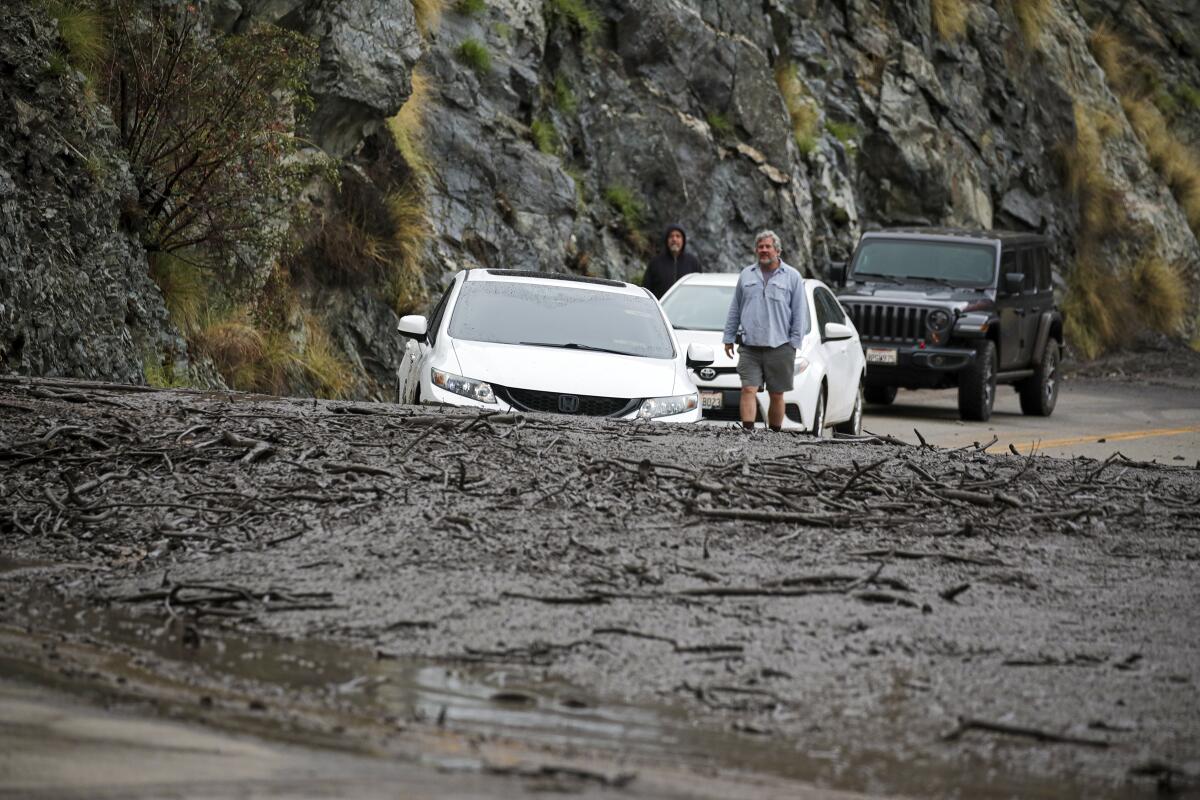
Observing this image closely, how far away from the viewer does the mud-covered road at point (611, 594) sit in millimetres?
5055

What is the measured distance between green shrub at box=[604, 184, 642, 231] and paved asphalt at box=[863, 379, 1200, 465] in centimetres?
457

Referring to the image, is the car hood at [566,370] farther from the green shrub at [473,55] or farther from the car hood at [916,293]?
the green shrub at [473,55]

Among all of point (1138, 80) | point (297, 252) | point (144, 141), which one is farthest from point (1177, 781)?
point (1138, 80)

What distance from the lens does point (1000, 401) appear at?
24984 mm

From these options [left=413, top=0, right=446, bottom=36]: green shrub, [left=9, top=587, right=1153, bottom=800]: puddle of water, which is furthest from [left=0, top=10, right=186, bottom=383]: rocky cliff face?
[left=413, top=0, right=446, bottom=36]: green shrub

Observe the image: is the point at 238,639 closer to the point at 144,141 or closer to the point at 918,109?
the point at 144,141

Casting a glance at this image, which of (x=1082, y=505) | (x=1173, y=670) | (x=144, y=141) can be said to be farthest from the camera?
(x=144, y=141)

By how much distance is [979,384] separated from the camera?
2038cm

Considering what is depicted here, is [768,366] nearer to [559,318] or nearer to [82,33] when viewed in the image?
[559,318]

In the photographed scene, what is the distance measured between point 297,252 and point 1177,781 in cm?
1355

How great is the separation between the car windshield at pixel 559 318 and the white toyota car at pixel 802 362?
45.0 inches

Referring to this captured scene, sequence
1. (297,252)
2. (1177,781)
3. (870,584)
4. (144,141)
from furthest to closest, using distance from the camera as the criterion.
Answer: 1. (297,252)
2. (144,141)
3. (870,584)
4. (1177,781)

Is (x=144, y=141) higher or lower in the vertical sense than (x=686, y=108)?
lower

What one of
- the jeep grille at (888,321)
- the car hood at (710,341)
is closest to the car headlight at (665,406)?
the car hood at (710,341)
